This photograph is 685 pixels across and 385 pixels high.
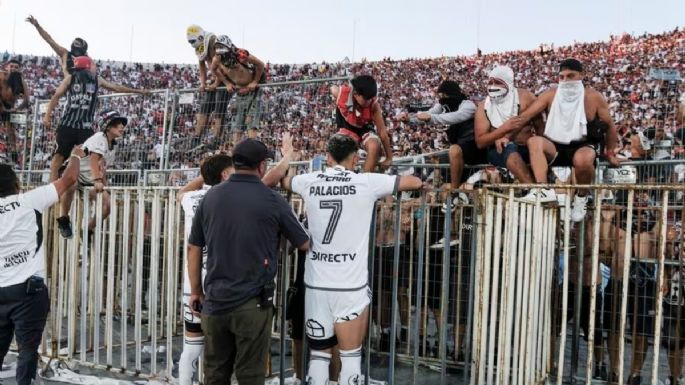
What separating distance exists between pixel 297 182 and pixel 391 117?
71.0ft

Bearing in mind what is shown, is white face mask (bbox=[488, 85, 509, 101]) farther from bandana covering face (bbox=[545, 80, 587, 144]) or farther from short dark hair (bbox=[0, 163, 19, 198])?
short dark hair (bbox=[0, 163, 19, 198])

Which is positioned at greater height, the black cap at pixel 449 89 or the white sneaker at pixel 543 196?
the black cap at pixel 449 89

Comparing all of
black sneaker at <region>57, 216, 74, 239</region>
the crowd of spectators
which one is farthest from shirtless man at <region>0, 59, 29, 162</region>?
black sneaker at <region>57, 216, 74, 239</region>

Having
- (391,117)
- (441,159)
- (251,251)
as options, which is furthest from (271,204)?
(391,117)

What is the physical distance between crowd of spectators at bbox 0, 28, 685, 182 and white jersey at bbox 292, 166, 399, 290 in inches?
143

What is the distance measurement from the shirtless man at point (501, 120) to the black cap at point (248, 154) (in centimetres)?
296

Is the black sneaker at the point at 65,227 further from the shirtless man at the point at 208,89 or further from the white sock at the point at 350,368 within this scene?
the white sock at the point at 350,368

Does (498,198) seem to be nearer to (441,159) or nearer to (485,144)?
(485,144)

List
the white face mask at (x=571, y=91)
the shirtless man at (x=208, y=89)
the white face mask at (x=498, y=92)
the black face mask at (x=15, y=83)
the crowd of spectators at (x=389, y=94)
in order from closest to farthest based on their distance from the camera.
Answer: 1. the white face mask at (x=571, y=91)
2. the white face mask at (x=498, y=92)
3. the shirtless man at (x=208, y=89)
4. the crowd of spectators at (x=389, y=94)
5. the black face mask at (x=15, y=83)

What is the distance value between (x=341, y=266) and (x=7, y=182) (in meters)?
2.92

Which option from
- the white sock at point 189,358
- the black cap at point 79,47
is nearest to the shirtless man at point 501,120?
the white sock at point 189,358

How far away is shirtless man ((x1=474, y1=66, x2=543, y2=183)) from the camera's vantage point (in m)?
6.37

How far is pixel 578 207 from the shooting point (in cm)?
549

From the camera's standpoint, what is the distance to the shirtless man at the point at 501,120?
20.9 ft
